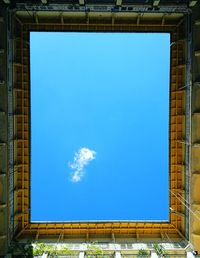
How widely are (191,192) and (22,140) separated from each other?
12.0 m

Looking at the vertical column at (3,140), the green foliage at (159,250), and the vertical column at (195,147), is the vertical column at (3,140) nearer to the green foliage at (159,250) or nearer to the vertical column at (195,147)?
the green foliage at (159,250)

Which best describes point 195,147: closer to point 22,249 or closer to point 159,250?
point 159,250

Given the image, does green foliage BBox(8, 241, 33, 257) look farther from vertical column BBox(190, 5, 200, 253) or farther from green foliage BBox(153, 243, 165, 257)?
vertical column BBox(190, 5, 200, 253)

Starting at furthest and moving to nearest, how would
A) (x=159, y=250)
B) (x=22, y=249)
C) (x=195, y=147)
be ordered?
1. (x=195, y=147)
2. (x=22, y=249)
3. (x=159, y=250)

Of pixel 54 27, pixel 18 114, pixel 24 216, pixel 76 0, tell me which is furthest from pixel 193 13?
pixel 24 216

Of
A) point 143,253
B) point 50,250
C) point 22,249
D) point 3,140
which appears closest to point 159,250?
point 143,253

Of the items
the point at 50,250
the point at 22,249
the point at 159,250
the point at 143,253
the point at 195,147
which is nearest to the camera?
the point at 143,253

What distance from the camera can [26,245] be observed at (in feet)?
72.7

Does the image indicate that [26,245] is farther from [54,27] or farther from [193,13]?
[193,13]

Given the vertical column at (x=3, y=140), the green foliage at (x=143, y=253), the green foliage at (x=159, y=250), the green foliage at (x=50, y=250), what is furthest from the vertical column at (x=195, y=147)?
the vertical column at (x=3, y=140)

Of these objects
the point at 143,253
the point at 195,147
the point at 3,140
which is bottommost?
the point at 143,253

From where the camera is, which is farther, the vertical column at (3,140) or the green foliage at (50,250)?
the green foliage at (50,250)

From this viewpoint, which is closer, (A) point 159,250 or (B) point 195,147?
(A) point 159,250

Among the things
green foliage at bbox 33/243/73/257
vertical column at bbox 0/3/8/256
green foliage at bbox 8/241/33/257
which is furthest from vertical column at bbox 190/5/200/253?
vertical column at bbox 0/3/8/256
